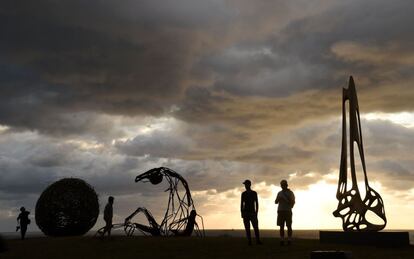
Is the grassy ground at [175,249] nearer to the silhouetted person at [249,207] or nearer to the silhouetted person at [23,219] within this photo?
the silhouetted person at [249,207]

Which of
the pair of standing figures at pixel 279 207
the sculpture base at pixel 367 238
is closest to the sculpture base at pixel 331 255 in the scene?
the pair of standing figures at pixel 279 207

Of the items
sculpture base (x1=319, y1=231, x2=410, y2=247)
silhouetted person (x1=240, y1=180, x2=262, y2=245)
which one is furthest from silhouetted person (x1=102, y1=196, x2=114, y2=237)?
sculpture base (x1=319, y1=231, x2=410, y2=247)

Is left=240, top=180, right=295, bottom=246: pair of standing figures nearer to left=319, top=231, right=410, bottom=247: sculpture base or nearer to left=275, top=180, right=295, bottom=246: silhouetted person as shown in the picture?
left=275, top=180, right=295, bottom=246: silhouetted person

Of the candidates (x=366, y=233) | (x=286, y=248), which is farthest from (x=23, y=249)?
(x=366, y=233)

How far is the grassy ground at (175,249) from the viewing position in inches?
543

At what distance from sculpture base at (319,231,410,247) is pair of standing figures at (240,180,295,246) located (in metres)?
2.58

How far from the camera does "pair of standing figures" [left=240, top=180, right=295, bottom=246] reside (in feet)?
48.8

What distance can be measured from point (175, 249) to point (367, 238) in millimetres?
6184

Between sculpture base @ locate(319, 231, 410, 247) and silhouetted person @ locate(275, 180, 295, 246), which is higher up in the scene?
silhouetted person @ locate(275, 180, 295, 246)

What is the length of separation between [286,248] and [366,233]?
3.74m

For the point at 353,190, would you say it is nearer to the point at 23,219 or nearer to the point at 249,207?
the point at 249,207

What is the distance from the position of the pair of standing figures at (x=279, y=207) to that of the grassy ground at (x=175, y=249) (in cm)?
63

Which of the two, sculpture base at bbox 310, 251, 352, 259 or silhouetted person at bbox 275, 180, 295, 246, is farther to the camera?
silhouetted person at bbox 275, 180, 295, 246

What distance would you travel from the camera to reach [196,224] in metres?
21.8
